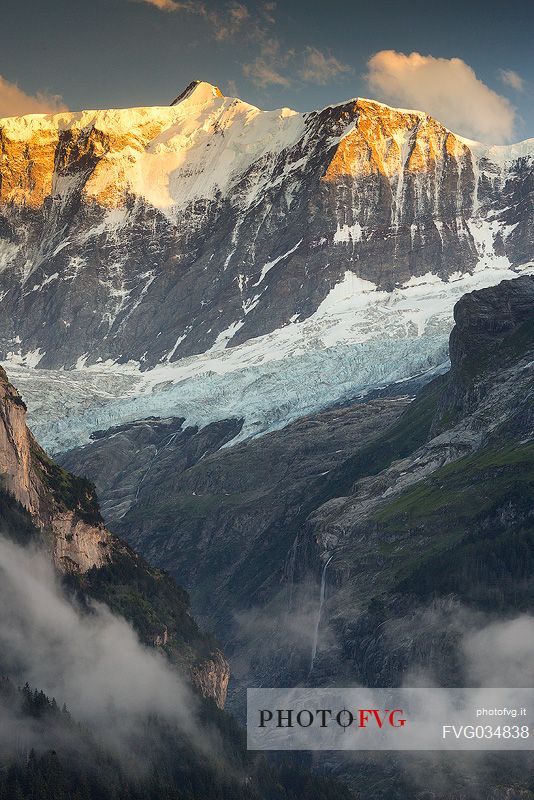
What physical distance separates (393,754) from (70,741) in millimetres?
57183

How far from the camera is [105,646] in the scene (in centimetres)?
18112

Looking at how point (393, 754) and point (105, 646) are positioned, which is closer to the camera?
point (105, 646)

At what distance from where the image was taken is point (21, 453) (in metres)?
194

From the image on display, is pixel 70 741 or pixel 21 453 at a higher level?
pixel 21 453

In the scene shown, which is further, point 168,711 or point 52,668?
point 168,711

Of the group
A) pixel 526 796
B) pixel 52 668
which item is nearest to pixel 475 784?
pixel 526 796

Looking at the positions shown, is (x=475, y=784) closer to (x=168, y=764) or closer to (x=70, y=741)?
(x=168, y=764)

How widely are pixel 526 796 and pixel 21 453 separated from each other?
248 feet

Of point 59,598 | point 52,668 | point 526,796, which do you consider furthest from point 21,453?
point 526,796

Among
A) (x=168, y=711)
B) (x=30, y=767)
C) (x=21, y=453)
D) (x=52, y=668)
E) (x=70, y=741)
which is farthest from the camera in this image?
(x=21, y=453)

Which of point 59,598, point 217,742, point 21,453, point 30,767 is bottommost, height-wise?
point 30,767

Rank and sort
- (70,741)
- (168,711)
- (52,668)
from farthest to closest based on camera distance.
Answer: (168,711) → (52,668) → (70,741)

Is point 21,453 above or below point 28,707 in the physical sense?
above

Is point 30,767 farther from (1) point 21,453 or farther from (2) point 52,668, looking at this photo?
(1) point 21,453
